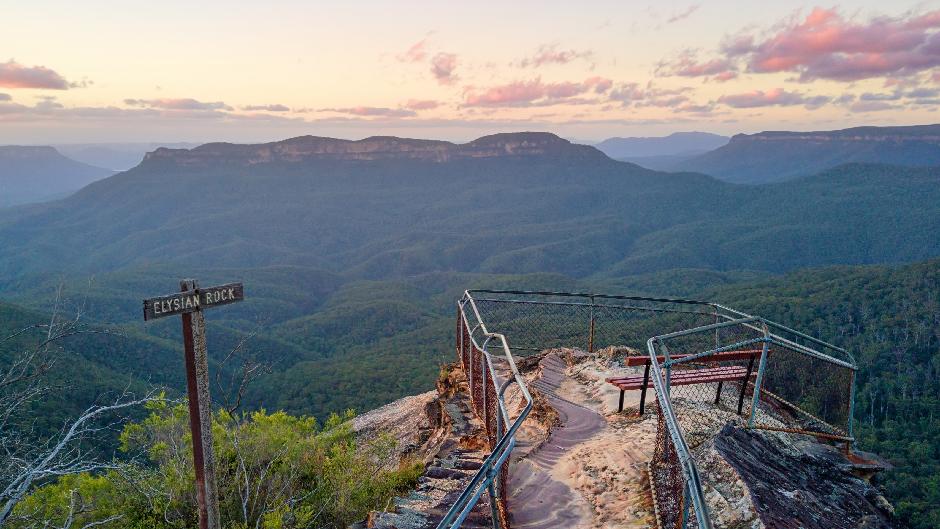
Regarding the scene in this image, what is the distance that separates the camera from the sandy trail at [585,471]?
586 centimetres

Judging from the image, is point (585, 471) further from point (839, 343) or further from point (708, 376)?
point (839, 343)

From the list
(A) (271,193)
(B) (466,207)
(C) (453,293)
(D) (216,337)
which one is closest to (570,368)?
(D) (216,337)

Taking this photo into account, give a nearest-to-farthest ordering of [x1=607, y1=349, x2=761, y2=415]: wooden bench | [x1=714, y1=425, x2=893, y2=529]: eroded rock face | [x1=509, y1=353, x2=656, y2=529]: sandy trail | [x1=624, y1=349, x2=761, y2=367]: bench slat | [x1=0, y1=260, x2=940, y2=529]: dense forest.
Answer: [x1=714, y1=425, x2=893, y2=529]: eroded rock face < [x1=509, y1=353, x2=656, y2=529]: sandy trail < [x1=624, y1=349, x2=761, y2=367]: bench slat < [x1=607, y1=349, x2=761, y2=415]: wooden bench < [x1=0, y1=260, x2=940, y2=529]: dense forest

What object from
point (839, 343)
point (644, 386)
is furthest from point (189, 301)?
point (839, 343)

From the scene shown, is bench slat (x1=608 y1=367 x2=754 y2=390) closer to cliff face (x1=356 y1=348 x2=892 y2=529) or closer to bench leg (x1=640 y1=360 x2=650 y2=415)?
bench leg (x1=640 y1=360 x2=650 y2=415)

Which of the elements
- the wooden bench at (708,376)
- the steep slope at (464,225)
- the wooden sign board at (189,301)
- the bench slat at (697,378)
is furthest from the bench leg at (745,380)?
the steep slope at (464,225)

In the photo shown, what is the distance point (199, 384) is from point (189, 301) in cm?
76

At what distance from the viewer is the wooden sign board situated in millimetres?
5031

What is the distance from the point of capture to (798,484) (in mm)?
6070

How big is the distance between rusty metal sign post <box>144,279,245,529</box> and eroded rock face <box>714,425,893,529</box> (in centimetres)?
482

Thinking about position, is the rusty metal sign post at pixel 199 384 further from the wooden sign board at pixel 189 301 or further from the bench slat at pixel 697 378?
the bench slat at pixel 697 378

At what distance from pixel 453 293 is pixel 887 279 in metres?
58.0

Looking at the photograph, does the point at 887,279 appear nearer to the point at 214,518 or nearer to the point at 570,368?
the point at 570,368

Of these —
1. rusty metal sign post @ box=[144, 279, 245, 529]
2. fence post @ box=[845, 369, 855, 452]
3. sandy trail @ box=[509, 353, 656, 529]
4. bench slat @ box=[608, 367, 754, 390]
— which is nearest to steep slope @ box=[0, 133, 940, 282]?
bench slat @ box=[608, 367, 754, 390]
